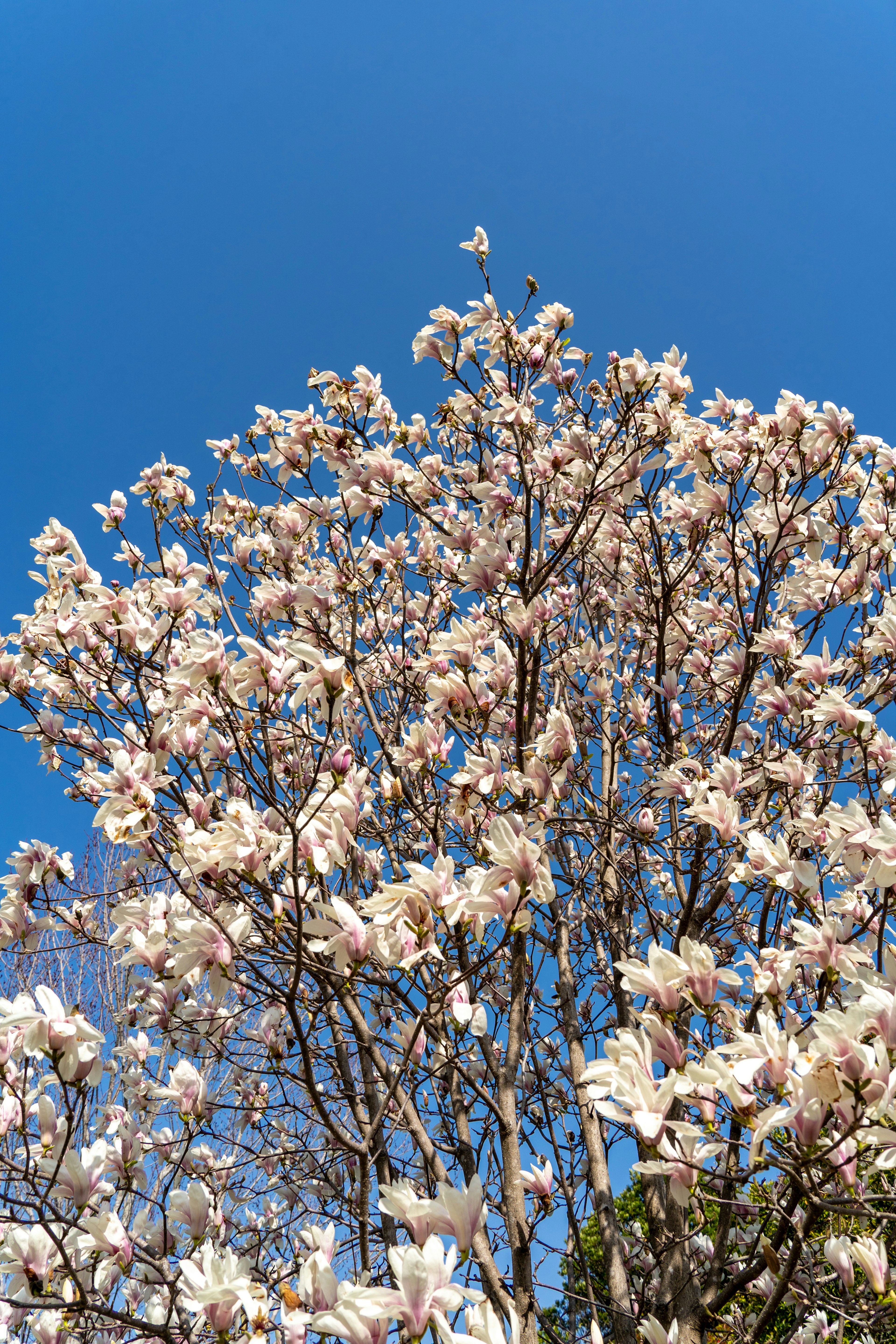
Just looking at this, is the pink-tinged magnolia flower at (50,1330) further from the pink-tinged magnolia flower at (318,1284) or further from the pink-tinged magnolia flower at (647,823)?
the pink-tinged magnolia flower at (647,823)

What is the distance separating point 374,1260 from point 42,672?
255 cm

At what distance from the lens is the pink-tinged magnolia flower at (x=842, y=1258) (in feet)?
7.19

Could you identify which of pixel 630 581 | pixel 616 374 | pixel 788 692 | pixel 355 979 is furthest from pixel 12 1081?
pixel 630 581

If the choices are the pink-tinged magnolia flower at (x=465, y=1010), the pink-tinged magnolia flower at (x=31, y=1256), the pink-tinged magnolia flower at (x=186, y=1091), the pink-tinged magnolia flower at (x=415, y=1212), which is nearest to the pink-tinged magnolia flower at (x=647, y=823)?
the pink-tinged magnolia flower at (x=465, y=1010)

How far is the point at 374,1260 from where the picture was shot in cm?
290

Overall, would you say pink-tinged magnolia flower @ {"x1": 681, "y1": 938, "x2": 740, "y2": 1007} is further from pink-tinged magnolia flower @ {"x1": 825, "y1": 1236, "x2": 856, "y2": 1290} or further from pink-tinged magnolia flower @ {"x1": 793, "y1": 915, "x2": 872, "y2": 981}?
pink-tinged magnolia flower @ {"x1": 825, "y1": 1236, "x2": 856, "y2": 1290}

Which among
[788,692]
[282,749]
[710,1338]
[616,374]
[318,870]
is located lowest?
[710,1338]

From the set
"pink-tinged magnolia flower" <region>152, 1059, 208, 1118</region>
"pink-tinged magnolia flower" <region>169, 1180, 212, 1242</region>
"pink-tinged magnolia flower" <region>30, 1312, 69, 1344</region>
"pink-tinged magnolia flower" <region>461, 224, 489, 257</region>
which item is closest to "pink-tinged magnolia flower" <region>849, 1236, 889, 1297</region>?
"pink-tinged magnolia flower" <region>169, 1180, 212, 1242</region>

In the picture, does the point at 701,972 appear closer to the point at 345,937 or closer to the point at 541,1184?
the point at 345,937

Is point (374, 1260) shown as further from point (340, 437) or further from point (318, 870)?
point (340, 437)

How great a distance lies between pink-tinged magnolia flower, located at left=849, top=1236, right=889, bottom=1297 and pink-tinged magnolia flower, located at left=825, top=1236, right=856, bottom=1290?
485 millimetres

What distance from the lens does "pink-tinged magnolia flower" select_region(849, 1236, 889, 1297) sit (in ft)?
5.49

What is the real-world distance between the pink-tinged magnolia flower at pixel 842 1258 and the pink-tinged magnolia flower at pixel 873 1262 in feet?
1.59

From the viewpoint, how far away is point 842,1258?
219 centimetres
